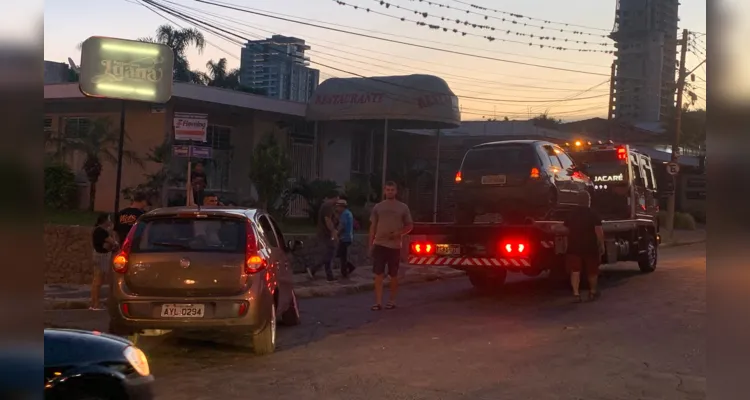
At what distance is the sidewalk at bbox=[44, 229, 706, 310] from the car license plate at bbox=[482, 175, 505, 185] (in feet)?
10.5

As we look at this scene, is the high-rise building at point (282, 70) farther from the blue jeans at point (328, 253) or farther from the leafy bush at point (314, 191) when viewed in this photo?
the blue jeans at point (328, 253)

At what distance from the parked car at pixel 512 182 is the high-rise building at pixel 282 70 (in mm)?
11888

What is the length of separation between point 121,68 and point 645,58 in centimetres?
1190

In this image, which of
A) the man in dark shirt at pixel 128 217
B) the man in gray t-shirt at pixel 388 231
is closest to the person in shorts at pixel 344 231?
the man in gray t-shirt at pixel 388 231

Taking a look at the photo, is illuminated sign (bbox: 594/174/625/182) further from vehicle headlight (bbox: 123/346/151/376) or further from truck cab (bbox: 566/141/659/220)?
vehicle headlight (bbox: 123/346/151/376)

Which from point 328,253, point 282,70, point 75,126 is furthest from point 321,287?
point 282,70

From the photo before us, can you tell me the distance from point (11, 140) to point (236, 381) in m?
5.19

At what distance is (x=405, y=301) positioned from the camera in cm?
1277

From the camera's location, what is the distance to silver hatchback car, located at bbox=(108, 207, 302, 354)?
309 inches

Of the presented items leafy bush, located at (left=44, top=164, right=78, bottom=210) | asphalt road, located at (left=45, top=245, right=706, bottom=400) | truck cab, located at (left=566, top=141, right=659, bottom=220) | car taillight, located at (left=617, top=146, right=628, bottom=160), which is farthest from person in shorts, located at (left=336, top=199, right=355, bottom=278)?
leafy bush, located at (left=44, top=164, right=78, bottom=210)

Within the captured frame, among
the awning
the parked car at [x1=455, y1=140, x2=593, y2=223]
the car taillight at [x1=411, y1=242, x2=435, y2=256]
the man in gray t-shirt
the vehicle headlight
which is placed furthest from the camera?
the awning

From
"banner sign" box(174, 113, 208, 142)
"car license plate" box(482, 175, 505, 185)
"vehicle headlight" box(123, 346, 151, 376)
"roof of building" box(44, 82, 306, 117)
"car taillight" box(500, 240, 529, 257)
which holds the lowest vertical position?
"vehicle headlight" box(123, 346, 151, 376)

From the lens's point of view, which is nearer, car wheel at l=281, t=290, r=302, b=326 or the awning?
car wheel at l=281, t=290, r=302, b=326

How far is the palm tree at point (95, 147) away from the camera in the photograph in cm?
2178
